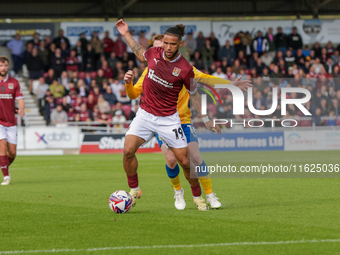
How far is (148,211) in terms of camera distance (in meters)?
6.70

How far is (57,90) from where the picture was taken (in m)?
24.3

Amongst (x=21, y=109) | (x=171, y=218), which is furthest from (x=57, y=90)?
(x=171, y=218)

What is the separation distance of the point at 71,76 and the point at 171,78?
803 inches

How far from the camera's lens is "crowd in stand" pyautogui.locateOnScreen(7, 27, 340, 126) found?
23.8 m

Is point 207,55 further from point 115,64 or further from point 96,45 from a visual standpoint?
point 96,45

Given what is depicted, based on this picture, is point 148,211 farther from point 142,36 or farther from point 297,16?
point 297,16

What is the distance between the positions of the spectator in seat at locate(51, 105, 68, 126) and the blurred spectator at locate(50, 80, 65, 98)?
62.1 inches

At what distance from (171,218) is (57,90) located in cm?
1931

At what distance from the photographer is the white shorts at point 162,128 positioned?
21.4ft

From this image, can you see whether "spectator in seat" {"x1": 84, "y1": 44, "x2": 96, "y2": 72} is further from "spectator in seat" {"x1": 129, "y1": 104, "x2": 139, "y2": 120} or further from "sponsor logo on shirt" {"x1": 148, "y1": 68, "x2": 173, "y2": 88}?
"sponsor logo on shirt" {"x1": 148, "y1": 68, "x2": 173, "y2": 88}

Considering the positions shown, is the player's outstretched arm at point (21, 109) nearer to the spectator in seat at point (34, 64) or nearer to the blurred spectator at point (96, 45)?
the spectator in seat at point (34, 64)

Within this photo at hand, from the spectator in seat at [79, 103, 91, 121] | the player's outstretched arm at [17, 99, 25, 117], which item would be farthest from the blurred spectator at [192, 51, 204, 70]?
the player's outstretched arm at [17, 99, 25, 117]

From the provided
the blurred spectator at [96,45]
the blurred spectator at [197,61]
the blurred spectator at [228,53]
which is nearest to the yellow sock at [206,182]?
the blurred spectator at [197,61]

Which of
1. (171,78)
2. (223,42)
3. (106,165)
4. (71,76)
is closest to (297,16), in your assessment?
(223,42)
